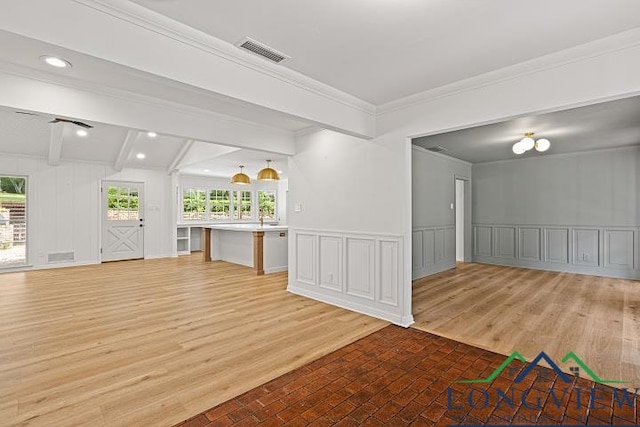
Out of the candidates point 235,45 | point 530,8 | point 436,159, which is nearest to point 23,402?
point 235,45

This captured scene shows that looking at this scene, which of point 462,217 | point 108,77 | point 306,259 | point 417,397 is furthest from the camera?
point 462,217

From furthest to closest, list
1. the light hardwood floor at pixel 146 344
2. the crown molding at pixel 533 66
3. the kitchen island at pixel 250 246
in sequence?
1. the kitchen island at pixel 250 246
2. the crown molding at pixel 533 66
3. the light hardwood floor at pixel 146 344

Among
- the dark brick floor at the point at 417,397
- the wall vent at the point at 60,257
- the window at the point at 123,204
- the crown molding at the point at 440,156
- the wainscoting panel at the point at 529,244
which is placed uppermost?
the crown molding at the point at 440,156

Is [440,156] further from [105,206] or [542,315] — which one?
[105,206]

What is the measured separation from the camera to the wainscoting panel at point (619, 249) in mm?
5977

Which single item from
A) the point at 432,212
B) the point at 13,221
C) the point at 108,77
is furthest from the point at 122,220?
the point at 432,212

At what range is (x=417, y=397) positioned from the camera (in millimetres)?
2191

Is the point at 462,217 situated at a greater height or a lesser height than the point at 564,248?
greater

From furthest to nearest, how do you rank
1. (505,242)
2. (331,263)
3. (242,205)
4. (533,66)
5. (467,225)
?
1. (242,205)
2. (467,225)
3. (505,242)
4. (331,263)
5. (533,66)

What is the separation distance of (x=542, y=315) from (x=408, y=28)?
146 inches

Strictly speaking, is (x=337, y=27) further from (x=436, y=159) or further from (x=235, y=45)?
(x=436, y=159)

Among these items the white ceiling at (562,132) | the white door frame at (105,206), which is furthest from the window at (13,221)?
the white ceiling at (562,132)

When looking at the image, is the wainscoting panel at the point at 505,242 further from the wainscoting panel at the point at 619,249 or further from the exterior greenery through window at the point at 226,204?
the exterior greenery through window at the point at 226,204

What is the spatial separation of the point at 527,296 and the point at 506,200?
3.45 meters
